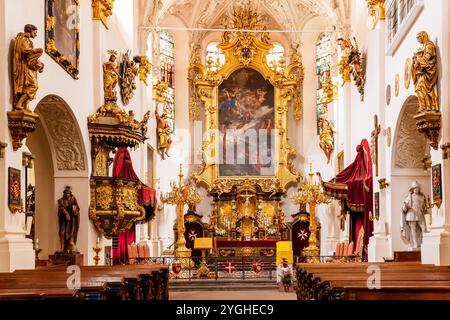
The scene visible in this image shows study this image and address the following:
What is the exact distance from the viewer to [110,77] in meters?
18.2

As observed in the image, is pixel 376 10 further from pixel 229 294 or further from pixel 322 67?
pixel 322 67

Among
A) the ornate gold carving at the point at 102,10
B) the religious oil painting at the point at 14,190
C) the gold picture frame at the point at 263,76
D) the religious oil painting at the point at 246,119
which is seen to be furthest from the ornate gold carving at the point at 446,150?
the religious oil painting at the point at 246,119

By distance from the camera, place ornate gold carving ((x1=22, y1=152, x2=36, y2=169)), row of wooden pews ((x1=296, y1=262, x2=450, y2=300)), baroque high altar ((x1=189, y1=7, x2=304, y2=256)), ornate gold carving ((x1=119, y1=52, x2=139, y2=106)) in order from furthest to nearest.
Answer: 1. baroque high altar ((x1=189, y1=7, x2=304, y2=256))
2. ornate gold carving ((x1=119, y1=52, x2=139, y2=106))
3. ornate gold carving ((x1=22, y1=152, x2=36, y2=169))
4. row of wooden pews ((x1=296, y1=262, x2=450, y2=300))

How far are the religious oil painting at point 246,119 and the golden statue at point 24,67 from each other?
17.5 m

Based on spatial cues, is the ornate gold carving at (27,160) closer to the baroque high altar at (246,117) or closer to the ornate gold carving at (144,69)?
the ornate gold carving at (144,69)

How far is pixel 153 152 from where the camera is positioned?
85.7ft

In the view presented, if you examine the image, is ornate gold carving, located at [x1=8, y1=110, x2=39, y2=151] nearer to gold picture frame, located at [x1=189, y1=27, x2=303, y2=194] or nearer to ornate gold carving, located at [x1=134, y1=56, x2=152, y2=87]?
ornate gold carving, located at [x1=134, y1=56, x2=152, y2=87]

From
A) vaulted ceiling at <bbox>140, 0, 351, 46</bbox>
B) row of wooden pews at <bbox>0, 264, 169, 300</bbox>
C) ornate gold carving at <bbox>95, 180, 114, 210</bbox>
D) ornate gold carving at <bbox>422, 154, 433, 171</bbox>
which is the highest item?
vaulted ceiling at <bbox>140, 0, 351, 46</bbox>

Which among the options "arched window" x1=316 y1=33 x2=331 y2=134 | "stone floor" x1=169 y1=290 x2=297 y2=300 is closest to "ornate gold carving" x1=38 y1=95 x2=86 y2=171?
"stone floor" x1=169 y1=290 x2=297 y2=300

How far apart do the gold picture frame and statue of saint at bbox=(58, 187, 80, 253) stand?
1269 centimetres

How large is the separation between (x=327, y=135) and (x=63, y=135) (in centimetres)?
1217

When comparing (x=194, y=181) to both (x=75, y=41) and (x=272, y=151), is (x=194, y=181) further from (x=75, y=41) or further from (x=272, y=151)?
(x=75, y=41)

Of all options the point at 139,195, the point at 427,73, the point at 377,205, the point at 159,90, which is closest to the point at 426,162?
the point at 377,205

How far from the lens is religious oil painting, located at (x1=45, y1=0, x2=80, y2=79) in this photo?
14.1 m
